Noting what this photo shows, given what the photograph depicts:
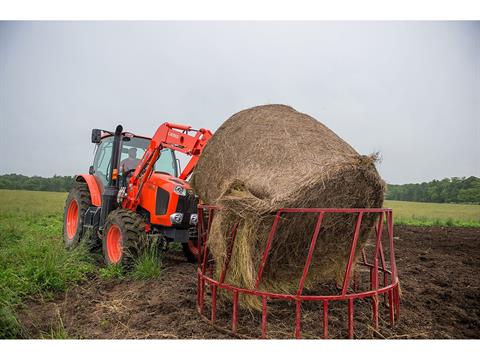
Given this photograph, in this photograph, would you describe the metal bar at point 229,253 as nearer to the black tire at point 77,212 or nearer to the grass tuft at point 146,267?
the grass tuft at point 146,267

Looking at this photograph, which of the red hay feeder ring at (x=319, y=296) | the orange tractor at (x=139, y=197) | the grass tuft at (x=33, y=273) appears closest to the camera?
the red hay feeder ring at (x=319, y=296)

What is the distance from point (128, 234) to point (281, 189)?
3020 mm

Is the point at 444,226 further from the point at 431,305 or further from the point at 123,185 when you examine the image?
the point at 123,185

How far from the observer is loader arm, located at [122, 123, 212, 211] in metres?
5.39

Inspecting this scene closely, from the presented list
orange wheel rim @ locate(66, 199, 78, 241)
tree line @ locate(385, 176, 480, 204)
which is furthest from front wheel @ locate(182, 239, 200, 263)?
tree line @ locate(385, 176, 480, 204)

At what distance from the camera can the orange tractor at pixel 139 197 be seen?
5500mm

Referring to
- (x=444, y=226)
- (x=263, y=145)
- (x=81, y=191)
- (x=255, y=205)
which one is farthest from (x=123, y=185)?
(x=444, y=226)

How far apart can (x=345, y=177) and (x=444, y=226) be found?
1401cm

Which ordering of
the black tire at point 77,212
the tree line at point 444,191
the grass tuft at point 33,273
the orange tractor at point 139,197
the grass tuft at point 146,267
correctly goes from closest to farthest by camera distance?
the grass tuft at point 33,273, the grass tuft at point 146,267, the orange tractor at point 139,197, the tree line at point 444,191, the black tire at point 77,212

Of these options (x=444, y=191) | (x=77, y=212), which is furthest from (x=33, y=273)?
(x=444, y=191)

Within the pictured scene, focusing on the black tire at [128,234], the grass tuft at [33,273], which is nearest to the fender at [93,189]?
the grass tuft at [33,273]

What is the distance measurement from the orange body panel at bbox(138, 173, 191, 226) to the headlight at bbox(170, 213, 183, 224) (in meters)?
0.05

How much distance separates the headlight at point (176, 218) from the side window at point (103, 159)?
180cm

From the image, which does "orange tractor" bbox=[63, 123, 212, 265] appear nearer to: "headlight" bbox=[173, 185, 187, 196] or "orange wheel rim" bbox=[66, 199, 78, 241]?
"headlight" bbox=[173, 185, 187, 196]
